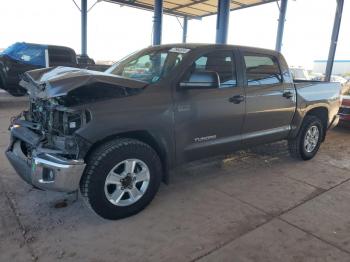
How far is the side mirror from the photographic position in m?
A: 3.51

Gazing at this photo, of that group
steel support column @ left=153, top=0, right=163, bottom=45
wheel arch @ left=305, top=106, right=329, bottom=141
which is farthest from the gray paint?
steel support column @ left=153, top=0, right=163, bottom=45

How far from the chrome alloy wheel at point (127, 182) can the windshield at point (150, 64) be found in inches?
37.9

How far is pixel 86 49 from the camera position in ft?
64.2

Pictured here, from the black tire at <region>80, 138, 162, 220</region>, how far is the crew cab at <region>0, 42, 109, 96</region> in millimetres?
7034

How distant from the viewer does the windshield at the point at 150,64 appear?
363 cm

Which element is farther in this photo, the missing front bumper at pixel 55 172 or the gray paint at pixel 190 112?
the gray paint at pixel 190 112

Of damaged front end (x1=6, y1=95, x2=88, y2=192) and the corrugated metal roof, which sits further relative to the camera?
the corrugated metal roof

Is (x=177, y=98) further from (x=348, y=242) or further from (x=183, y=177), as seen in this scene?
(x=348, y=242)

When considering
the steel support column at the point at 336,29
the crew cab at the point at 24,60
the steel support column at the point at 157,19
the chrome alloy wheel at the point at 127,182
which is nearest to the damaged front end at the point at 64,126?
the chrome alloy wheel at the point at 127,182

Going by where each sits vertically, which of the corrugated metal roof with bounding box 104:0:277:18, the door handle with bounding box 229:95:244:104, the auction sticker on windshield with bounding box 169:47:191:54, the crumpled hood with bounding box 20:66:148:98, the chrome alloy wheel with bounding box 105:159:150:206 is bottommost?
the chrome alloy wheel with bounding box 105:159:150:206

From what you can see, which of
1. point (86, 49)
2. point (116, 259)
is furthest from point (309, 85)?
point (86, 49)

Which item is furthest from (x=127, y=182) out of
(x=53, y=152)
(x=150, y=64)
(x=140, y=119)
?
(x=150, y=64)

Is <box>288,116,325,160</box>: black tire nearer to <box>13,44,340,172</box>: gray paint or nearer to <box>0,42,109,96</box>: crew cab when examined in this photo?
<box>13,44,340,172</box>: gray paint

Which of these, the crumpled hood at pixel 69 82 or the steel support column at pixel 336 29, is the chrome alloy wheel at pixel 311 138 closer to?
the crumpled hood at pixel 69 82
